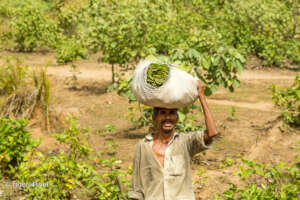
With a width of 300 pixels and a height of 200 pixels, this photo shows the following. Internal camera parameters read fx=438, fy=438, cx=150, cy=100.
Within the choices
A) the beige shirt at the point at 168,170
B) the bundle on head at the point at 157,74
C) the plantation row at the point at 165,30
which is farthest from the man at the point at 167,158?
the plantation row at the point at 165,30

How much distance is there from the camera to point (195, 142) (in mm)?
2533

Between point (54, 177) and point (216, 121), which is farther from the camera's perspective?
point (216, 121)

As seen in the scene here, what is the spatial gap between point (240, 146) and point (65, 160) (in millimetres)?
2846

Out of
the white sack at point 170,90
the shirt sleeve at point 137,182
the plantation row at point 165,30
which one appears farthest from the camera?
the plantation row at point 165,30

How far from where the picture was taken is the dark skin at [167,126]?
8.07 ft

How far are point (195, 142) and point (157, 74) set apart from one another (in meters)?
0.46

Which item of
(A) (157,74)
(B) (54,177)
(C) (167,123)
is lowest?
(B) (54,177)

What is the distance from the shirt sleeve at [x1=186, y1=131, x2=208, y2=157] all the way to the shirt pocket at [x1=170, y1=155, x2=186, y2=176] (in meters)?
0.09

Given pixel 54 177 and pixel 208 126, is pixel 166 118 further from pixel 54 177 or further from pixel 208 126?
pixel 54 177

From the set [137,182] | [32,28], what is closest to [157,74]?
[137,182]

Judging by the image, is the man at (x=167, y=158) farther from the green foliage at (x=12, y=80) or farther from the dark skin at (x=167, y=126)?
the green foliage at (x=12, y=80)

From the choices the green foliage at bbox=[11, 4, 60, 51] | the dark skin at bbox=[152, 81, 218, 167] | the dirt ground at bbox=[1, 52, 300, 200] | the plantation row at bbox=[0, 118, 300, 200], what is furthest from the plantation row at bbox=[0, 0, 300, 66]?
the dark skin at bbox=[152, 81, 218, 167]

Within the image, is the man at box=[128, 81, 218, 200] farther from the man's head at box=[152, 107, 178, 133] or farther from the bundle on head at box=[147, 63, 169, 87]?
the bundle on head at box=[147, 63, 169, 87]

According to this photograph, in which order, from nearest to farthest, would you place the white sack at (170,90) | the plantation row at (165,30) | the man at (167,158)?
the white sack at (170,90)
the man at (167,158)
the plantation row at (165,30)
